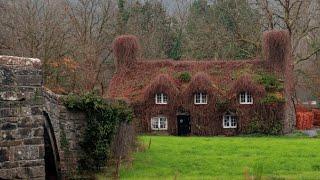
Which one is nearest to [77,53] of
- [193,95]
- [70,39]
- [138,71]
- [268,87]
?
[70,39]

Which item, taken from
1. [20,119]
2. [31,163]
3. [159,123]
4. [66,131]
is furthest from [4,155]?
[159,123]

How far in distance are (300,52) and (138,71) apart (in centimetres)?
1931

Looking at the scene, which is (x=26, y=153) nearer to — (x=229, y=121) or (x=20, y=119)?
(x=20, y=119)

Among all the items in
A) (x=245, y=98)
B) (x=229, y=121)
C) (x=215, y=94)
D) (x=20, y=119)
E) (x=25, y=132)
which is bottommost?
(x=25, y=132)

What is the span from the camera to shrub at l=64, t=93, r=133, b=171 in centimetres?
1942

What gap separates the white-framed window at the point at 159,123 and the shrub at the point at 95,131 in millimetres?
26875

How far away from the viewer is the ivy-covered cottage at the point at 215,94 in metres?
45.7

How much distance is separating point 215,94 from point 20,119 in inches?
1392

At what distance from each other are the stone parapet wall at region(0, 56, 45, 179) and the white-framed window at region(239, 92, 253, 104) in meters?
35.2

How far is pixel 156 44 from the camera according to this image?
63719 millimetres

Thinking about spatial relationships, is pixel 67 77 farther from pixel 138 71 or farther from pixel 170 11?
pixel 170 11

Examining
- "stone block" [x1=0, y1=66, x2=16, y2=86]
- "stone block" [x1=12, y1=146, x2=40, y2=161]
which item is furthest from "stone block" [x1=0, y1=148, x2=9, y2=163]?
"stone block" [x1=0, y1=66, x2=16, y2=86]

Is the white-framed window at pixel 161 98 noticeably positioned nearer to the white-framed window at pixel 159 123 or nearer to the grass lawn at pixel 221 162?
the white-framed window at pixel 159 123

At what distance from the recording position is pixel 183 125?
46.9 m
